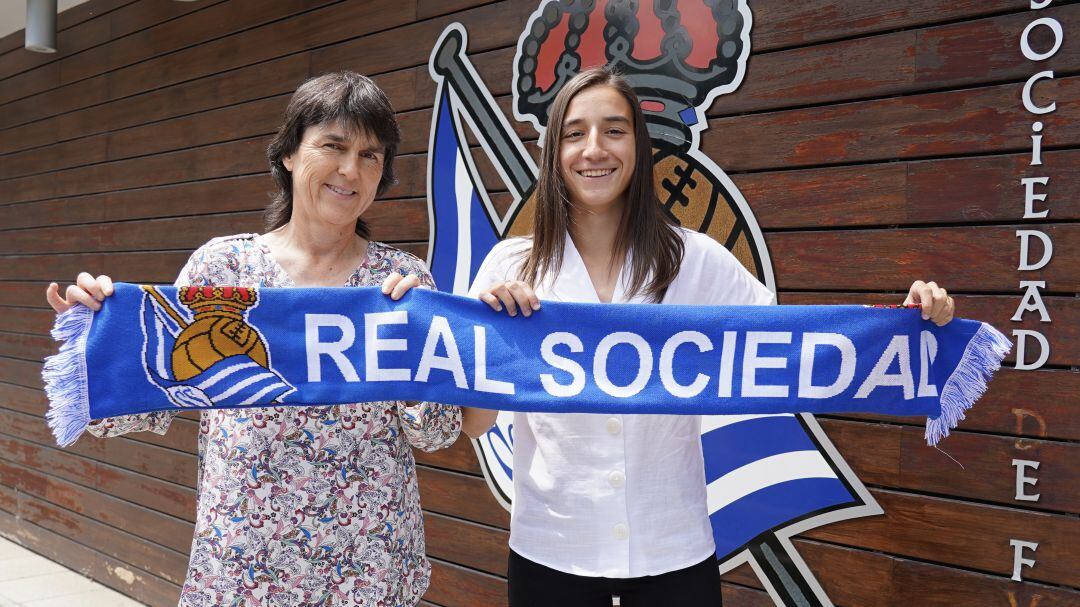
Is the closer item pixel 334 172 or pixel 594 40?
pixel 334 172

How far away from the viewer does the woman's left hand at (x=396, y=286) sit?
1.79 m

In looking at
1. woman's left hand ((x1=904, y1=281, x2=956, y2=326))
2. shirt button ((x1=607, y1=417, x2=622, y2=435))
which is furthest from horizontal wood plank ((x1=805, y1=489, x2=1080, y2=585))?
shirt button ((x1=607, y1=417, x2=622, y2=435))

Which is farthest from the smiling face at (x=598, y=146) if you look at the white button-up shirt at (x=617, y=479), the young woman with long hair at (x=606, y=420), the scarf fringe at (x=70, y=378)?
the scarf fringe at (x=70, y=378)

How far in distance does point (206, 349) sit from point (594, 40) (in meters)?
1.74

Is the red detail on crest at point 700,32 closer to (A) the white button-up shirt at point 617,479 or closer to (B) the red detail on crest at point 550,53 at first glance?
(B) the red detail on crest at point 550,53

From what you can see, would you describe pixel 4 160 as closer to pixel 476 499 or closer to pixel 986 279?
pixel 476 499

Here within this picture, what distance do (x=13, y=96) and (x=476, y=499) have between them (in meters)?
4.82

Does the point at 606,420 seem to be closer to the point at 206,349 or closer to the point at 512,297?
the point at 512,297

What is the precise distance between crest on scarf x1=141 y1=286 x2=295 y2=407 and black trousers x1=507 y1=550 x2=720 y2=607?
0.66 m

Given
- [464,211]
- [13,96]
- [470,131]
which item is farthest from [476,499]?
[13,96]

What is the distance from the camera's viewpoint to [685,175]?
2.69 meters

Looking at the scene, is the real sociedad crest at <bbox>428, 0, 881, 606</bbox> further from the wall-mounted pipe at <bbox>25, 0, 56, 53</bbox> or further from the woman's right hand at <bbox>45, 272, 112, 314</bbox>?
the wall-mounted pipe at <bbox>25, 0, 56, 53</bbox>

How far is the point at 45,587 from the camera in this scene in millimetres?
4828

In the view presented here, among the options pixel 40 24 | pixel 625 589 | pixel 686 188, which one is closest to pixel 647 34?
pixel 686 188
